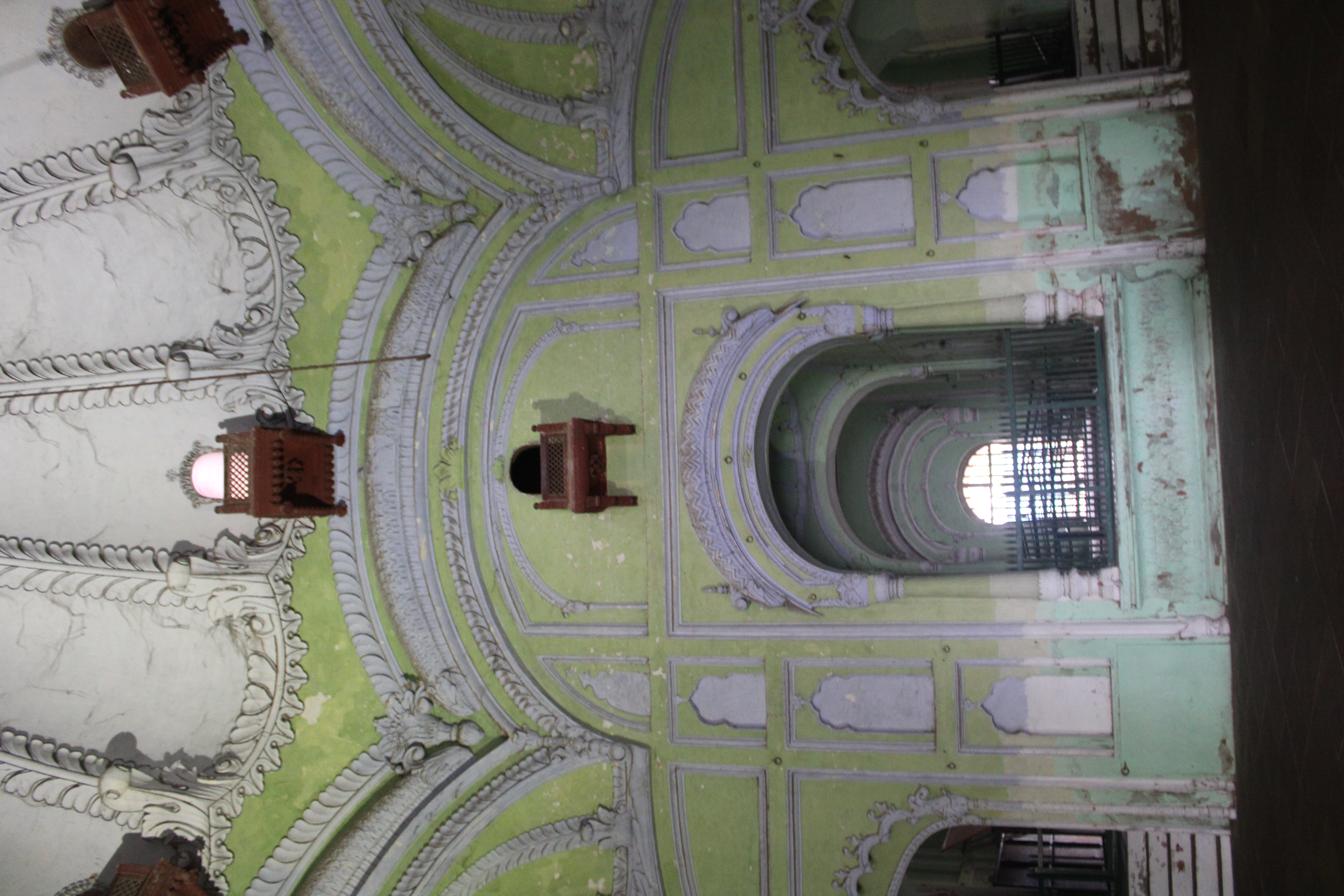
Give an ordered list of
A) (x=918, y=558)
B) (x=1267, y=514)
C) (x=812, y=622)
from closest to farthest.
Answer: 1. (x=1267, y=514)
2. (x=812, y=622)
3. (x=918, y=558)

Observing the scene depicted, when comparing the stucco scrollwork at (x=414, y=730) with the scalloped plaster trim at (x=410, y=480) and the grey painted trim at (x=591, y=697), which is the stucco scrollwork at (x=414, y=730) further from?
the grey painted trim at (x=591, y=697)

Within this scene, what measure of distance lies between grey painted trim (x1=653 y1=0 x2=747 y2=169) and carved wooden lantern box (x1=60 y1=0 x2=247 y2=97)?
2.24 metres

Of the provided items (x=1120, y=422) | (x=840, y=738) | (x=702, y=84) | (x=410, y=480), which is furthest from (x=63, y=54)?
(x=1120, y=422)

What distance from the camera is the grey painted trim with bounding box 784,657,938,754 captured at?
4.67 metres

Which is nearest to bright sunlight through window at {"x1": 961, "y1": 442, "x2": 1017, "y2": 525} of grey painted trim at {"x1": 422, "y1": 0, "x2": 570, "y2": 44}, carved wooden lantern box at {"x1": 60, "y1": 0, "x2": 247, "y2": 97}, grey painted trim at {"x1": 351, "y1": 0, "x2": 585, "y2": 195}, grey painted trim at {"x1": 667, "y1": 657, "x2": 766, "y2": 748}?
grey painted trim at {"x1": 667, "y1": 657, "x2": 766, "y2": 748}

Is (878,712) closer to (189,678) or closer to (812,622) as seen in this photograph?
(812,622)

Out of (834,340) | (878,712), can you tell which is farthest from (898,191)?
(878,712)

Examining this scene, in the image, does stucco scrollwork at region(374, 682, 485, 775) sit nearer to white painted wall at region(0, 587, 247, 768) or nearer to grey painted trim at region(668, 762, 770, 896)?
white painted wall at region(0, 587, 247, 768)

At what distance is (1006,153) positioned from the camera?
15.2 ft

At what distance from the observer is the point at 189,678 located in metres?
5.50

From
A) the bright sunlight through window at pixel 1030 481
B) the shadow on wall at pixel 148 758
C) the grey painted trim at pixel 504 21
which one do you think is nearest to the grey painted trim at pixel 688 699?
the bright sunlight through window at pixel 1030 481

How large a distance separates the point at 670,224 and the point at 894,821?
326 cm

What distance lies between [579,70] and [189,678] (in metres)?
4.12

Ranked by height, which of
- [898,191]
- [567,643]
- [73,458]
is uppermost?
[898,191]
